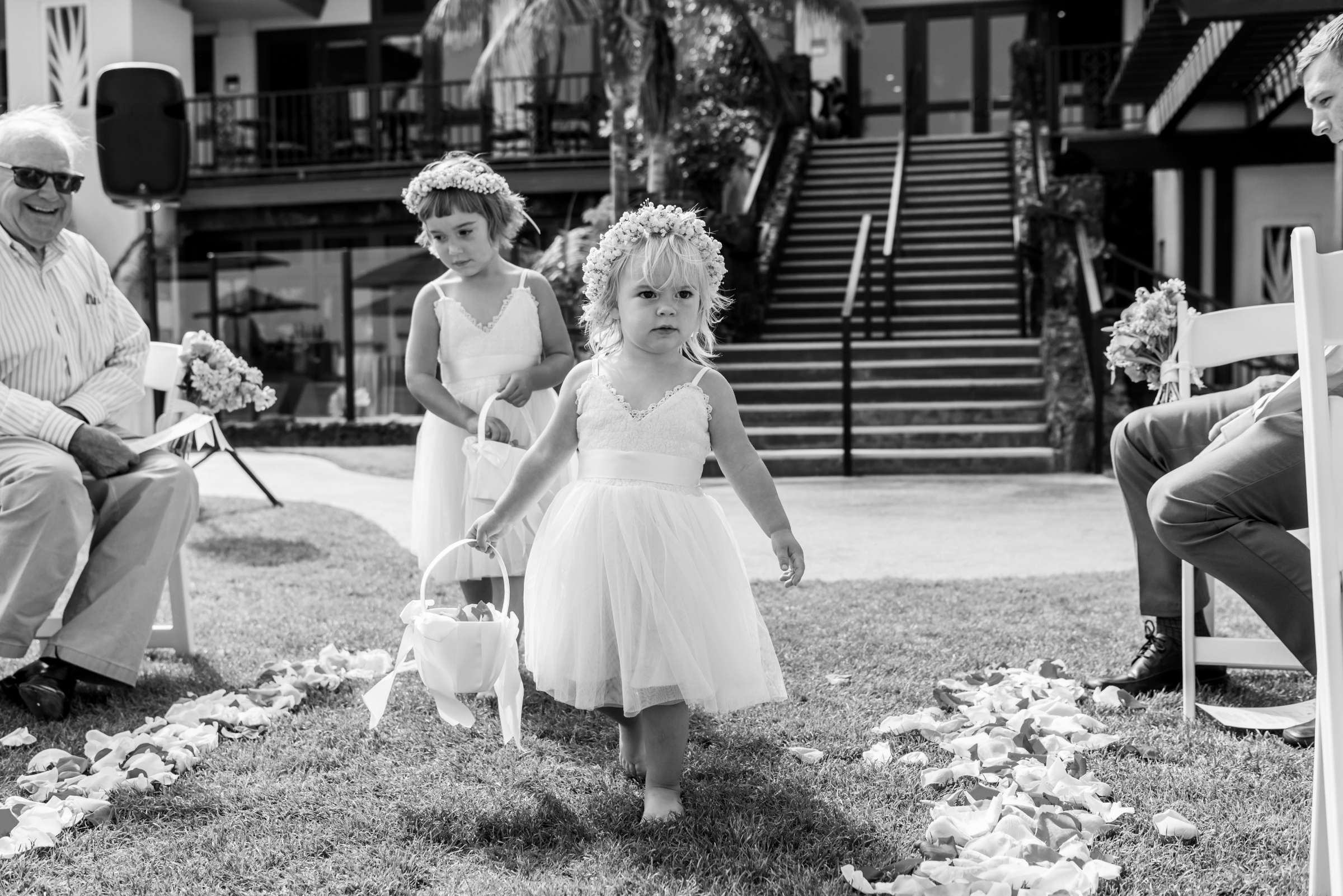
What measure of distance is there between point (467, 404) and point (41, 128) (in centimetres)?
157

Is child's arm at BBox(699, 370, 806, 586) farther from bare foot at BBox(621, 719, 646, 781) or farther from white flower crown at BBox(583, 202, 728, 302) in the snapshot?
bare foot at BBox(621, 719, 646, 781)

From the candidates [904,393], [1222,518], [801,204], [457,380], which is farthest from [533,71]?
[1222,518]

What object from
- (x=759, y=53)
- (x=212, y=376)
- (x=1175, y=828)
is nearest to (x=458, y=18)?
(x=759, y=53)

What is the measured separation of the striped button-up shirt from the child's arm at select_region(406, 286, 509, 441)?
1.02 meters

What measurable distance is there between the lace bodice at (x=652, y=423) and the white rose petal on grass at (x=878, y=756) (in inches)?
34.5

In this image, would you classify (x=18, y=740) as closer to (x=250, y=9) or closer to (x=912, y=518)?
(x=912, y=518)

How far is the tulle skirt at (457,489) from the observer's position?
3.92 m

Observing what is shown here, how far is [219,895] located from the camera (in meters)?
2.44

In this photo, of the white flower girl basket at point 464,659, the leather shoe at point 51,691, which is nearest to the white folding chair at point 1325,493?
the white flower girl basket at point 464,659

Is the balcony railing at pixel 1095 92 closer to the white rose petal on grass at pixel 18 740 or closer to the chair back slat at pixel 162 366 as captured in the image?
the chair back slat at pixel 162 366

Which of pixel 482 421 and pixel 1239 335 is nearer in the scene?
pixel 1239 335

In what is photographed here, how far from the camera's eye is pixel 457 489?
3996 mm

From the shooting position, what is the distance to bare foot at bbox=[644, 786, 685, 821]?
278 cm

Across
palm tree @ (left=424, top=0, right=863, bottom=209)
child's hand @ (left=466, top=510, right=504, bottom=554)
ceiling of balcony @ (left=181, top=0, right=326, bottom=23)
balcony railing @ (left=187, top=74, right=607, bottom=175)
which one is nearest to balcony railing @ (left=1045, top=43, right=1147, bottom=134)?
palm tree @ (left=424, top=0, right=863, bottom=209)
